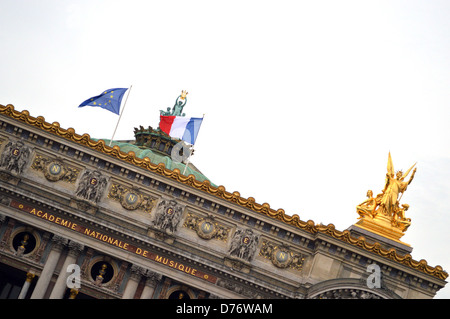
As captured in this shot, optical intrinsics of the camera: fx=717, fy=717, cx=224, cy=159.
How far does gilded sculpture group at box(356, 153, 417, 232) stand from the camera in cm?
4628

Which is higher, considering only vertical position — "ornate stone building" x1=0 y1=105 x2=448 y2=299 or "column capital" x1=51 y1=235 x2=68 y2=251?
"ornate stone building" x1=0 y1=105 x2=448 y2=299

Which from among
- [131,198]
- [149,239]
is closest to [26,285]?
[149,239]

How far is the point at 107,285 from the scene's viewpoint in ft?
140

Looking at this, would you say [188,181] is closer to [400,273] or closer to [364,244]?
[364,244]

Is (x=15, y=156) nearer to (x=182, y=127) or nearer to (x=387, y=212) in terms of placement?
(x=182, y=127)

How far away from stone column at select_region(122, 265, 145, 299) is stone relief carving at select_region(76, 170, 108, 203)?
480 cm

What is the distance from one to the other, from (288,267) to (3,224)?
1741 cm

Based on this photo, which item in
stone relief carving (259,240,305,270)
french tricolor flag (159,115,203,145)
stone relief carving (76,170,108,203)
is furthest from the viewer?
french tricolor flag (159,115,203,145)

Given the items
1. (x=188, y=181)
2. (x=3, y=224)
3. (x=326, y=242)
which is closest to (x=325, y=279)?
(x=326, y=242)

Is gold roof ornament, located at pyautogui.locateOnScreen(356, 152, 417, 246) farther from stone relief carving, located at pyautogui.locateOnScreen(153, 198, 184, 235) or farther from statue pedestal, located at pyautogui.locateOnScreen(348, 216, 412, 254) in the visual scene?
stone relief carving, located at pyautogui.locateOnScreen(153, 198, 184, 235)

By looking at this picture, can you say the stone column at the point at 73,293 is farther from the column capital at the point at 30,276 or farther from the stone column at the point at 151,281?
the stone column at the point at 151,281

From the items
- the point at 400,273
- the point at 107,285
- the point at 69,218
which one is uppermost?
the point at 400,273

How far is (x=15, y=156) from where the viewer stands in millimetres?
43500

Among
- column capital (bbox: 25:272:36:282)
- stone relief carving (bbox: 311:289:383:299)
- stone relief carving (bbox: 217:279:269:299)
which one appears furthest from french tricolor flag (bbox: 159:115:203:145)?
stone relief carving (bbox: 311:289:383:299)
